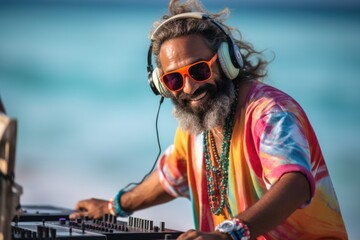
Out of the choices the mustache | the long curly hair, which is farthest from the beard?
the long curly hair

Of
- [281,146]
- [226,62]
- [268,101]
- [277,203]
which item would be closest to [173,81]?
[226,62]

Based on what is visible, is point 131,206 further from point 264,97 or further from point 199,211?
point 264,97

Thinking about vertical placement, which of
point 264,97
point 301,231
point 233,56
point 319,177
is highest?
point 233,56

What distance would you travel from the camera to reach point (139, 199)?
8.72ft

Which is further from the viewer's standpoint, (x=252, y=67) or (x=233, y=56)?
(x=252, y=67)

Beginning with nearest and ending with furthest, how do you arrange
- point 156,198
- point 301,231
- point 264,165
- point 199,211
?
point 264,165 → point 301,231 → point 199,211 → point 156,198

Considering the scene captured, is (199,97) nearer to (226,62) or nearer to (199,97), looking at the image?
(199,97)

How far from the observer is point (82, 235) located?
206cm

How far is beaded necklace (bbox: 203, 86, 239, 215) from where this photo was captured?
2.24 meters

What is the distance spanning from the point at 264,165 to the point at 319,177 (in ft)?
0.85

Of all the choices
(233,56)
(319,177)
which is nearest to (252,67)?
(233,56)

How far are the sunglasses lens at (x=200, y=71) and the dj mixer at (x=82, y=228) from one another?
0.48m

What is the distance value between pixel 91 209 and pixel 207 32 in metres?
0.87

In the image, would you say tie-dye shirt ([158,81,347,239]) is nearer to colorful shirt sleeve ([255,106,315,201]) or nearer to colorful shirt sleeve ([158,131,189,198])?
colorful shirt sleeve ([255,106,315,201])
